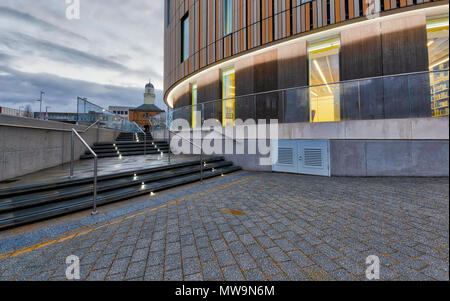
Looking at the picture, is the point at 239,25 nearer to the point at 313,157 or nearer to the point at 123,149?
the point at 313,157

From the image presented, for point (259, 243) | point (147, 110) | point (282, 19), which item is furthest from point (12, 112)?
point (147, 110)

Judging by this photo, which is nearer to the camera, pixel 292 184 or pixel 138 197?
pixel 138 197

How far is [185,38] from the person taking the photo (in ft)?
50.3

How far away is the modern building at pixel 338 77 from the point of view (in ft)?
20.4

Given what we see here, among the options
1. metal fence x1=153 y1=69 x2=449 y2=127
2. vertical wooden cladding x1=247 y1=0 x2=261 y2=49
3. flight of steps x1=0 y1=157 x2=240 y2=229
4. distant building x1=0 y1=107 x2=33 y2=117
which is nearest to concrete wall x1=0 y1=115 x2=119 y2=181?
flight of steps x1=0 y1=157 x2=240 y2=229

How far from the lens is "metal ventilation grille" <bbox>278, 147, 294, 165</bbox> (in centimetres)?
877

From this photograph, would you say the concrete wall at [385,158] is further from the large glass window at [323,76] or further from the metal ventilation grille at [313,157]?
the large glass window at [323,76]

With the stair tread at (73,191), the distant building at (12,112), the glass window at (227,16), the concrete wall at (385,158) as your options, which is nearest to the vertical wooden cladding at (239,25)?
the glass window at (227,16)

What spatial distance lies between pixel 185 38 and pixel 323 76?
11460 mm

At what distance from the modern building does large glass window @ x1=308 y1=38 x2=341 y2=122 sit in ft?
0.13
